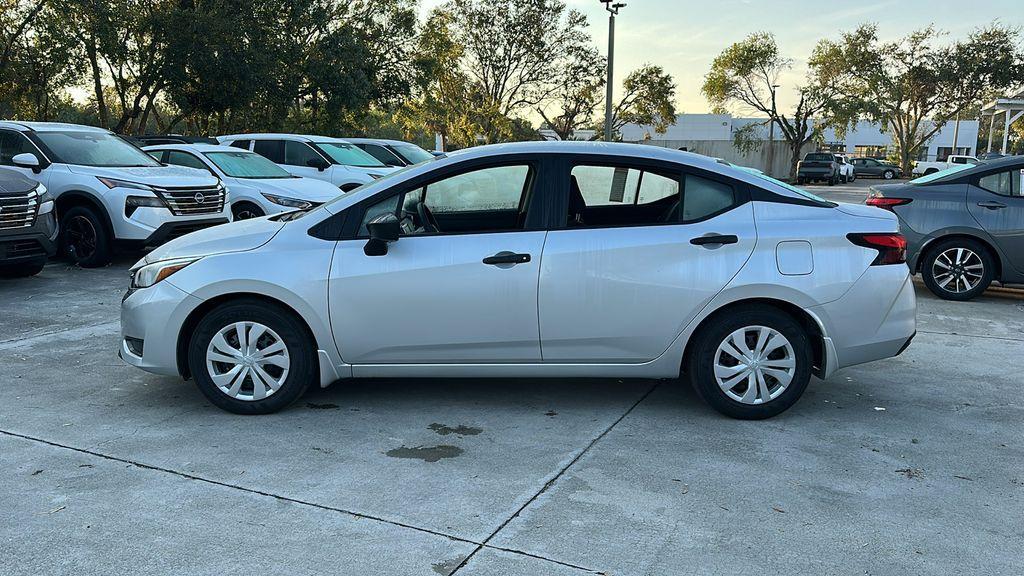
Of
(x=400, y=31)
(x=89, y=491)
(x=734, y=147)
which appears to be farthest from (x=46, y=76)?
(x=734, y=147)

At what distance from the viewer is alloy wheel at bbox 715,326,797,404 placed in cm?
469

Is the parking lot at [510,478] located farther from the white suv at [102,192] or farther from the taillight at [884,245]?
the white suv at [102,192]

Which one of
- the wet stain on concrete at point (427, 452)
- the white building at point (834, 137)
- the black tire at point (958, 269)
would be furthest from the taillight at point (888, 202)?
the white building at point (834, 137)

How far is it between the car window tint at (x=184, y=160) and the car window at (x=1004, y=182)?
34.1 feet

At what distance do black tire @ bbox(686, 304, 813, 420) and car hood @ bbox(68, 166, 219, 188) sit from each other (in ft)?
25.9

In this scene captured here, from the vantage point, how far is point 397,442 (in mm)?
4469

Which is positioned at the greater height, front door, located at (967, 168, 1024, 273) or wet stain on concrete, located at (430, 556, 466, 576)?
front door, located at (967, 168, 1024, 273)

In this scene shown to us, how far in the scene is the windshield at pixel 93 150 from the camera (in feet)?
34.7

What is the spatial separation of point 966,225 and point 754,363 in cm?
527

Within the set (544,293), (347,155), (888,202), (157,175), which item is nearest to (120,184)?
(157,175)

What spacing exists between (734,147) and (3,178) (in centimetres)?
4465

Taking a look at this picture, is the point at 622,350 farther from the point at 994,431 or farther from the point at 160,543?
the point at 160,543

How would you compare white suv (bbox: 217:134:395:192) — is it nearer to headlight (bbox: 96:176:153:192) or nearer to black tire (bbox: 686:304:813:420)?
headlight (bbox: 96:176:153:192)

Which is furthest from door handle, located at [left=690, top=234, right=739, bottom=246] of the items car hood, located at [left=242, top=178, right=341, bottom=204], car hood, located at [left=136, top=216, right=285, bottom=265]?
car hood, located at [left=242, top=178, right=341, bottom=204]
